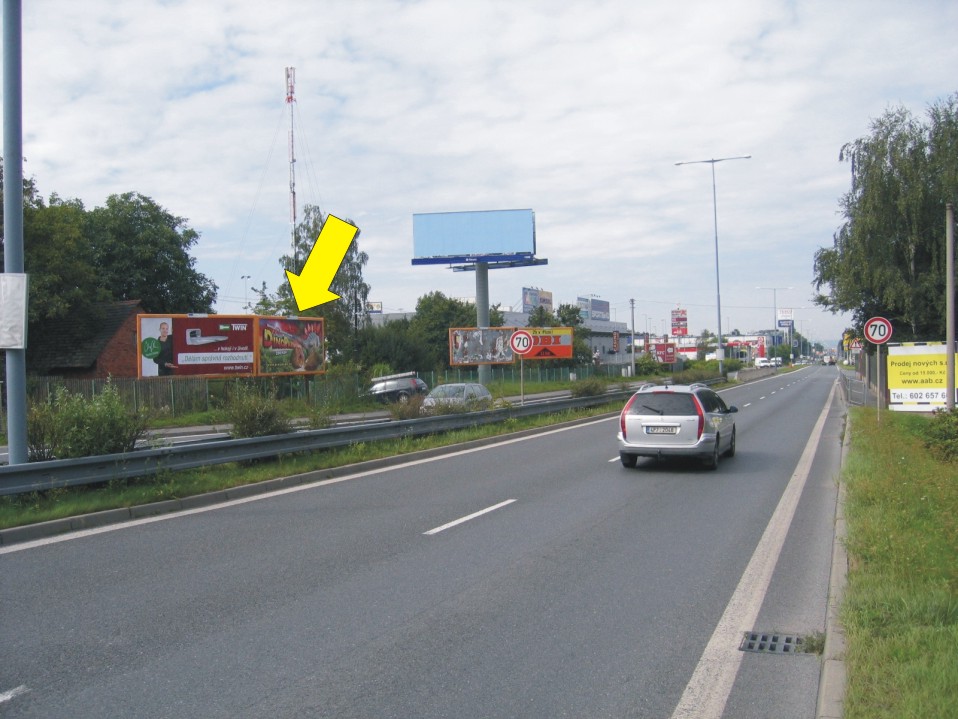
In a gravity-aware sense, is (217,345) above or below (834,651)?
above

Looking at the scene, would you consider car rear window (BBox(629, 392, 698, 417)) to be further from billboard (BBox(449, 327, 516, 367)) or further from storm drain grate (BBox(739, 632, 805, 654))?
billboard (BBox(449, 327, 516, 367))

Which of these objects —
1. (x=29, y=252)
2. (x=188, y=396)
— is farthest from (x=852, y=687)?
(x=29, y=252)

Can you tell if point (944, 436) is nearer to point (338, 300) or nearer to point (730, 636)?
point (730, 636)

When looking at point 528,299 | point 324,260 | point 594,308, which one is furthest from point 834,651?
point 594,308

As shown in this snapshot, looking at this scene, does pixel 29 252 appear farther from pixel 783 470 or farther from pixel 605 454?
pixel 783 470

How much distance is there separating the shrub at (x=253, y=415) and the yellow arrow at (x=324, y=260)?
207 inches

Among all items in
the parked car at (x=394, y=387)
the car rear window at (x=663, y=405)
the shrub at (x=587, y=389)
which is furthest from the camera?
the parked car at (x=394, y=387)

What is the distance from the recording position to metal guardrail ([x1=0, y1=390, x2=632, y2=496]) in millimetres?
10242

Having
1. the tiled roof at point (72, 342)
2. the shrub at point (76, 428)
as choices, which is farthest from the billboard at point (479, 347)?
the shrub at point (76, 428)

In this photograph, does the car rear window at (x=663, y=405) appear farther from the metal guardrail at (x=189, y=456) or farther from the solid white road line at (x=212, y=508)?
the metal guardrail at (x=189, y=456)

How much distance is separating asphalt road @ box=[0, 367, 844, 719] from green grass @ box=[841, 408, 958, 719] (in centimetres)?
39

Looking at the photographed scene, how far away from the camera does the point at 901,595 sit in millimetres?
5934

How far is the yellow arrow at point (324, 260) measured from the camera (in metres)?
19.3

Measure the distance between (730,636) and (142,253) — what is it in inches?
2058
